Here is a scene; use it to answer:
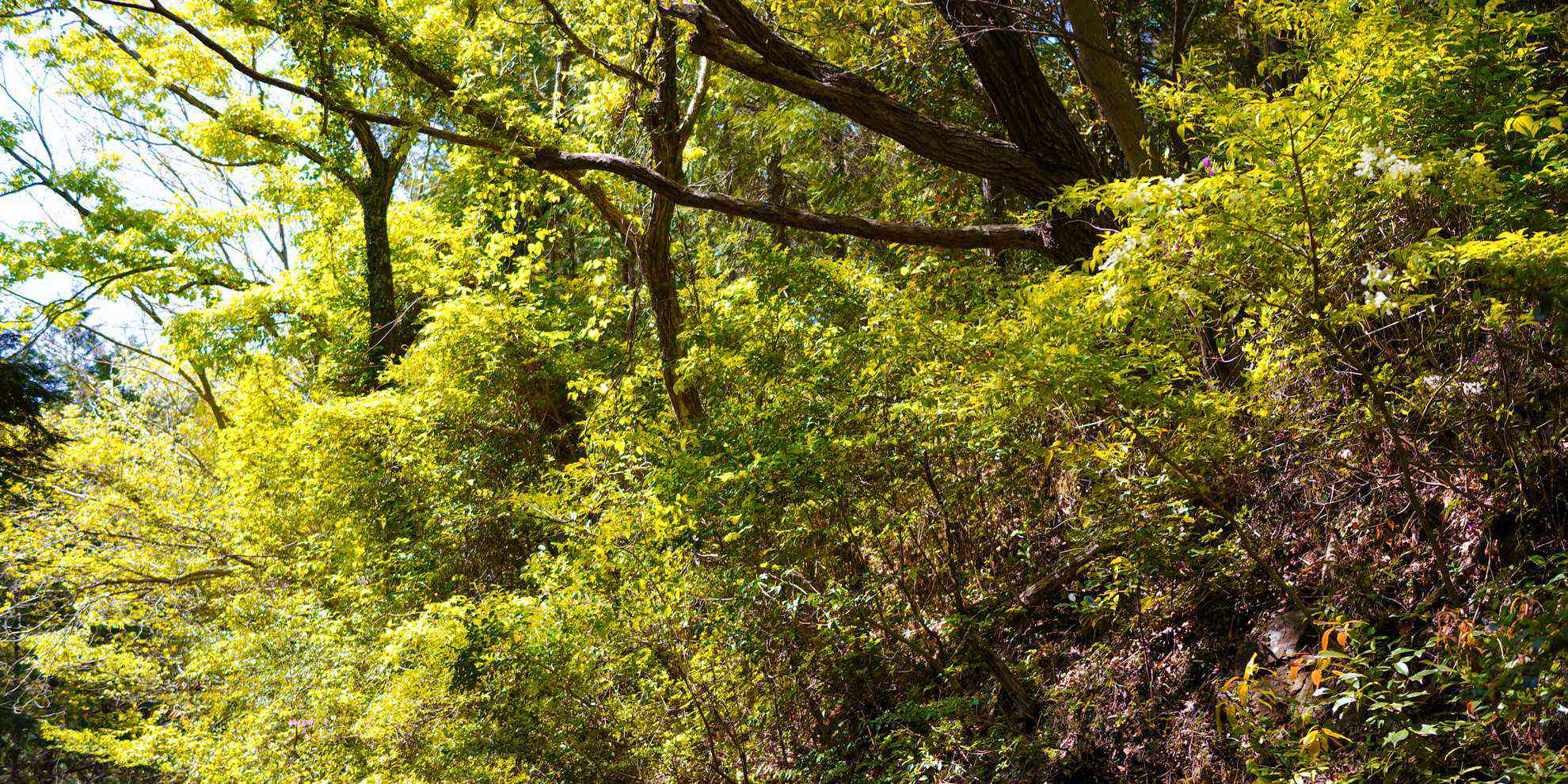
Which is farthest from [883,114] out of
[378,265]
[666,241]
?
[378,265]

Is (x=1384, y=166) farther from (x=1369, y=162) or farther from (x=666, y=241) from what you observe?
(x=666, y=241)

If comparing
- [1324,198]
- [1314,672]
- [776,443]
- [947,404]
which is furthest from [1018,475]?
[1324,198]

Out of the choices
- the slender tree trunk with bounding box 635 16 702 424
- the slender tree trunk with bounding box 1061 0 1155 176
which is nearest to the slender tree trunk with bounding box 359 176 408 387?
the slender tree trunk with bounding box 635 16 702 424

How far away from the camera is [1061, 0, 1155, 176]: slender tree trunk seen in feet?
14.2

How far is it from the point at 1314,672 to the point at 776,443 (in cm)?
248

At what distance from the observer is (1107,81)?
4.37m

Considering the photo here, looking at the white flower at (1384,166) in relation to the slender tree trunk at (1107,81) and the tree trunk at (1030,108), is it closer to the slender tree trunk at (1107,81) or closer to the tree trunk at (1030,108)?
the slender tree trunk at (1107,81)

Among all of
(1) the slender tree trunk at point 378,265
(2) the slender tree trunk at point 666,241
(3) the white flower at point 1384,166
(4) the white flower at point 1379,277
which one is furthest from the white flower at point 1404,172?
(1) the slender tree trunk at point 378,265

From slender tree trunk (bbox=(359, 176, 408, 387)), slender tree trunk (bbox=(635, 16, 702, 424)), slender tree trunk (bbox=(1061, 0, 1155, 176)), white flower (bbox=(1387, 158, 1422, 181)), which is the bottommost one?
white flower (bbox=(1387, 158, 1422, 181))

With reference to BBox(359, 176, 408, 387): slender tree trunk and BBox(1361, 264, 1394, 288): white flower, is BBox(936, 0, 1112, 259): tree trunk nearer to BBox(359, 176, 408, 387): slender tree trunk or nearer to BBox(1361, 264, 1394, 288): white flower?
BBox(1361, 264, 1394, 288): white flower

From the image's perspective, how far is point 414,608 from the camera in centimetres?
→ 749

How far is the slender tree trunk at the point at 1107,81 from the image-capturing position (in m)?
4.32

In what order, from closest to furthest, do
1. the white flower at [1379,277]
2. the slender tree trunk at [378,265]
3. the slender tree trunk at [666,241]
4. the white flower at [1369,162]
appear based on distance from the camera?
1. the white flower at [1379,277]
2. the white flower at [1369,162]
3. the slender tree trunk at [666,241]
4. the slender tree trunk at [378,265]

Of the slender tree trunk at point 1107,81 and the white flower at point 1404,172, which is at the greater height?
the slender tree trunk at point 1107,81
